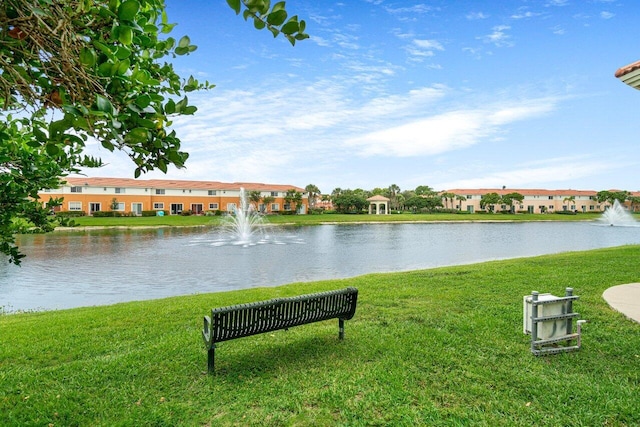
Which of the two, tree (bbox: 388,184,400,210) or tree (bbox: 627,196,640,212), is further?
tree (bbox: 388,184,400,210)

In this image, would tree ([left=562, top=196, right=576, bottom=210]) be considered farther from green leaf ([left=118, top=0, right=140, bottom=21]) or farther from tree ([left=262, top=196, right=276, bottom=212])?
green leaf ([left=118, top=0, right=140, bottom=21])

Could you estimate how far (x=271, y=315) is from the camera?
4.48 metres

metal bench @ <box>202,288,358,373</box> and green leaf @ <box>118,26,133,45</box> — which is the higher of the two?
green leaf @ <box>118,26,133,45</box>

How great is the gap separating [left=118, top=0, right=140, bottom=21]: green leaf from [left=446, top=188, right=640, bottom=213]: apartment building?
92462 millimetres

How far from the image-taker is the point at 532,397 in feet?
11.6

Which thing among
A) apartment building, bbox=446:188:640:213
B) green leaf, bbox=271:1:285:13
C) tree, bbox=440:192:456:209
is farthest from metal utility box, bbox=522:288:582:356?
apartment building, bbox=446:188:640:213

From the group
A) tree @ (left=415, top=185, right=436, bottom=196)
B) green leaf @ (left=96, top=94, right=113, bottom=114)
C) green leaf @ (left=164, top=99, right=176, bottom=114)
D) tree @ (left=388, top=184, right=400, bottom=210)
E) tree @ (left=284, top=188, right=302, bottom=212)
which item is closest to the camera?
green leaf @ (left=96, top=94, right=113, bottom=114)

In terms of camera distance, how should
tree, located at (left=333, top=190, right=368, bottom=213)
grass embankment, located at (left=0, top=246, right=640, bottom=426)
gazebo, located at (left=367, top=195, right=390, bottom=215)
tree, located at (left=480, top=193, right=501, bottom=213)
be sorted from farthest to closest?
tree, located at (left=480, top=193, right=501, bottom=213) < gazebo, located at (left=367, top=195, right=390, bottom=215) < tree, located at (left=333, top=190, right=368, bottom=213) < grass embankment, located at (left=0, top=246, right=640, bottom=426)

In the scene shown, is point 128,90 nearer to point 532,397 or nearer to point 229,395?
point 229,395

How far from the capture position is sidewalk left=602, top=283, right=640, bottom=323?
6059mm

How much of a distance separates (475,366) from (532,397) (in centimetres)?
70

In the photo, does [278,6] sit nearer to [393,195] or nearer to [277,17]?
[277,17]

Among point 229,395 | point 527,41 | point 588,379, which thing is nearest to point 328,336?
point 229,395

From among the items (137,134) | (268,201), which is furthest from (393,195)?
(137,134)
